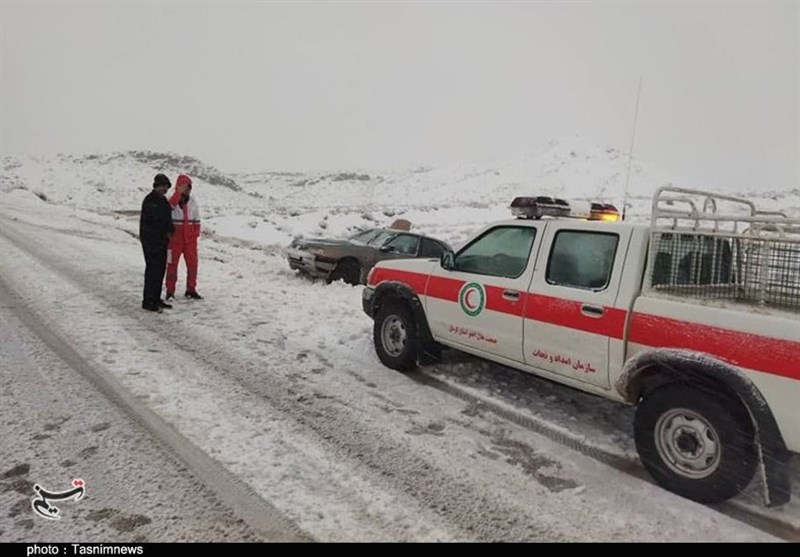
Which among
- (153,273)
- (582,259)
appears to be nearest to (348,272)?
(153,273)

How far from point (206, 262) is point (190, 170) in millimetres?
62880

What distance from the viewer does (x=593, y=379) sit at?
4.20 metres

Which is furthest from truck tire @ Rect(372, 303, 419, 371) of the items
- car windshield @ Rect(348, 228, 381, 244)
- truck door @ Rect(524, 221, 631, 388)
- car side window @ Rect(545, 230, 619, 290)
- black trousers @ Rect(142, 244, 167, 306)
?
car windshield @ Rect(348, 228, 381, 244)

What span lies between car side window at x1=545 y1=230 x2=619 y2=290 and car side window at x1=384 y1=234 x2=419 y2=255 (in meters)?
6.47

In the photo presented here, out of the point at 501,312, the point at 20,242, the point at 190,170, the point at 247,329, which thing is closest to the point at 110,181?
the point at 190,170

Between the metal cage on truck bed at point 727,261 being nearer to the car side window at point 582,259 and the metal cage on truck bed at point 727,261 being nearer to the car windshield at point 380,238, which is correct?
the car side window at point 582,259

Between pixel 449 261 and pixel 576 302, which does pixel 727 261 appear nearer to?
pixel 576 302

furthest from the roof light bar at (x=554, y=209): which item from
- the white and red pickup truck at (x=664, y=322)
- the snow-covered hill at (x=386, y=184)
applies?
the snow-covered hill at (x=386, y=184)

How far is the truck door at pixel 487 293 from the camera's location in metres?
4.85

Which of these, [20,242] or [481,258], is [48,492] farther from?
[20,242]

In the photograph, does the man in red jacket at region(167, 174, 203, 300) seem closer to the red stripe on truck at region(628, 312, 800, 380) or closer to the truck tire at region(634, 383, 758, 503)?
the red stripe on truck at region(628, 312, 800, 380)

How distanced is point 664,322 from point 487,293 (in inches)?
64.7

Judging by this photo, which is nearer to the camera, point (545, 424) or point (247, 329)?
point (545, 424)

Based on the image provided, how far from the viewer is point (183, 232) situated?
8656 mm
